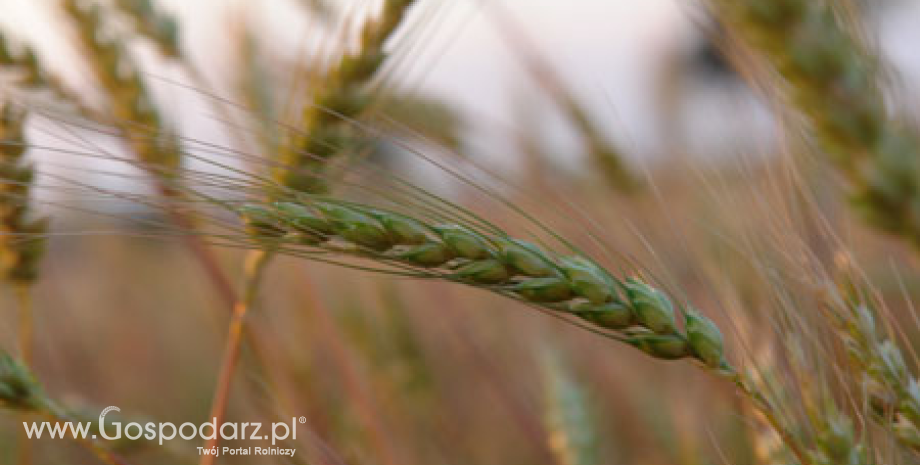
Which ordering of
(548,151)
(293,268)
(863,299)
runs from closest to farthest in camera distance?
(863,299)
(293,268)
(548,151)

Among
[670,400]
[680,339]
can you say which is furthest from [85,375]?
[680,339]

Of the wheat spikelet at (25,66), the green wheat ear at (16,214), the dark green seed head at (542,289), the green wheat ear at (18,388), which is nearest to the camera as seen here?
the dark green seed head at (542,289)

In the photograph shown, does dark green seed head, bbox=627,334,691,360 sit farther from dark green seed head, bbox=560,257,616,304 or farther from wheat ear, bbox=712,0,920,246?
wheat ear, bbox=712,0,920,246

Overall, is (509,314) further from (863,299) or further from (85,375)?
(863,299)

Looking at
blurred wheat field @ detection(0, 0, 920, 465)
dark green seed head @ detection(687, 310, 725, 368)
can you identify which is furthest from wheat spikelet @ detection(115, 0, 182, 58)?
dark green seed head @ detection(687, 310, 725, 368)

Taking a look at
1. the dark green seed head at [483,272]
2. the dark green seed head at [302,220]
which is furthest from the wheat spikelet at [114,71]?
the dark green seed head at [483,272]

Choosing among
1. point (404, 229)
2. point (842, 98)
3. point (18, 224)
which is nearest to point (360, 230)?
point (404, 229)

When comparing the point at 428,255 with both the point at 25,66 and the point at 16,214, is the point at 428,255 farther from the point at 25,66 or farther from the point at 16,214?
the point at 25,66

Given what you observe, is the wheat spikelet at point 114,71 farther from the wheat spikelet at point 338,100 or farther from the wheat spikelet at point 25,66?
the wheat spikelet at point 338,100
